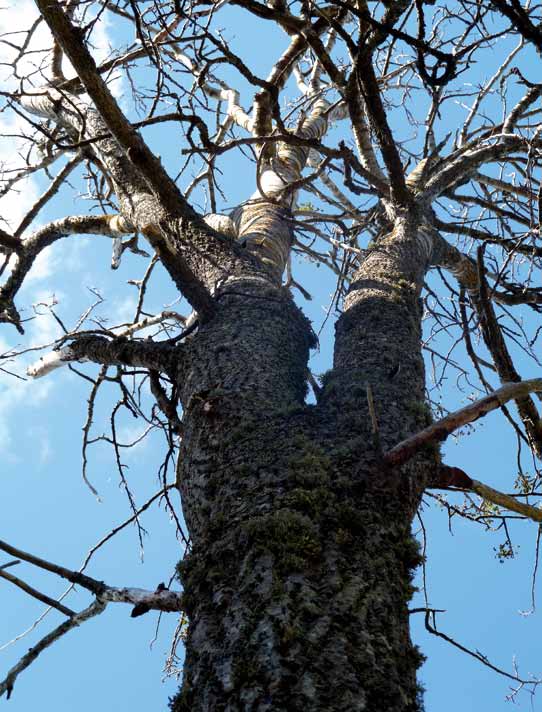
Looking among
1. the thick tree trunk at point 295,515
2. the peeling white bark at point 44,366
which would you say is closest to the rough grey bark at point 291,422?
the thick tree trunk at point 295,515

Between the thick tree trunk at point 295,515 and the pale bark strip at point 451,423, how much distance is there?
0.07 metres

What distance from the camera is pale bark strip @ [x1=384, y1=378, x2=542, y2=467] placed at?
188 centimetres

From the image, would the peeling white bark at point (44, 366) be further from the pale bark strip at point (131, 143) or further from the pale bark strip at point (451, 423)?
the pale bark strip at point (451, 423)

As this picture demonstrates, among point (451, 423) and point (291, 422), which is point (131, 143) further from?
point (451, 423)

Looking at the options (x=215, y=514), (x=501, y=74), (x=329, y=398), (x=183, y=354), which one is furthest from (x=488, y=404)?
(x=501, y=74)

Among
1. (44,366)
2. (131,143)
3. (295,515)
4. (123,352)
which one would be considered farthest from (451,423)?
(44,366)

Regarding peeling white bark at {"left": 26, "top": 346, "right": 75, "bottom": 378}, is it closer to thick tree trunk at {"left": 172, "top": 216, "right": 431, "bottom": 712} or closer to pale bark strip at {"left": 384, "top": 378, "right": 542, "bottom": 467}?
thick tree trunk at {"left": 172, "top": 216, "right": 431, "bottom": 712}

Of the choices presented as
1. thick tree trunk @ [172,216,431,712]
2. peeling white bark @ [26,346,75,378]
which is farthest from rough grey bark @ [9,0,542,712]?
peeling white bark @ [26,346,75,378]

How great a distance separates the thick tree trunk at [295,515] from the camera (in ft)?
4.80

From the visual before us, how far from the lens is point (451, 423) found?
1.92 metres

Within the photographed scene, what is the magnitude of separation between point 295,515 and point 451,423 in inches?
21.3

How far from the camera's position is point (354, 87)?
3.23 m

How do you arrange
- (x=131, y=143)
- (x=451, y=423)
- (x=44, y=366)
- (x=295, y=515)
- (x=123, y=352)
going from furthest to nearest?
1. (x=44, y=366)
2. (x=123, y=352)
3. (x=131, y=143)
4. (x=451, y=423)
5. (x=295, y=515)

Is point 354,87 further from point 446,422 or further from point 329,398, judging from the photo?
point 446,422
